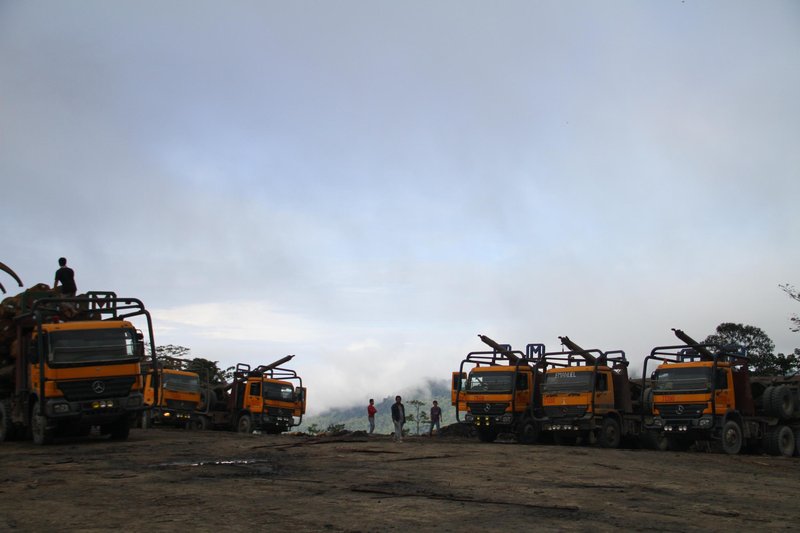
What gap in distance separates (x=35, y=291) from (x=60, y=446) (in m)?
4.24

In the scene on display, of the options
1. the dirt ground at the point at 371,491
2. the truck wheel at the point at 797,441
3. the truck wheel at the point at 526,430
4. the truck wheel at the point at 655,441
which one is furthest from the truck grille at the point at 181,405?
the truck wheel at the point at 797,441

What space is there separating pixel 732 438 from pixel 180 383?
73.8 ft

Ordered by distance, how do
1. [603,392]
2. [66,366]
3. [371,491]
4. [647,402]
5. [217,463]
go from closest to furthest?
[371,491] → [217,463] → [66,366] → [603,392] → [647,402]

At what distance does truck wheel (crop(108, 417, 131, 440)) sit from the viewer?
64.9ft

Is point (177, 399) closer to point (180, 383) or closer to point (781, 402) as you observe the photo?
point (180, 383)

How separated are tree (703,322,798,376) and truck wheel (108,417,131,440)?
27.5m

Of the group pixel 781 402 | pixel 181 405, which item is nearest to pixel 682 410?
pixel 781 402

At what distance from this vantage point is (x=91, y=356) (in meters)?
17.9

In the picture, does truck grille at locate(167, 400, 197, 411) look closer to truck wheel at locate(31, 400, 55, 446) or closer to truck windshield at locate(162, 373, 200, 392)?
truck windshield at locate(162, 373, 200, 392)

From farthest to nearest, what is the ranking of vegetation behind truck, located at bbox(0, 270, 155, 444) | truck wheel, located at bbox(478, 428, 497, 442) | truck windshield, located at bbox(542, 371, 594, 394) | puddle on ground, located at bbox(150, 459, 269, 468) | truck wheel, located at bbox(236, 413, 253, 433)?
truck wheel, located at bbox(236, 413, 253, 433)
truck wheel, located at bbox(478, 428, 497, 442)
truck windshield, located at bbox(542, 371, 594, 394)
vegetation behind truck, located at bbox(0, 270, 155, 444)
puddle on ground, located at bbox(150, 459, 269, 468)

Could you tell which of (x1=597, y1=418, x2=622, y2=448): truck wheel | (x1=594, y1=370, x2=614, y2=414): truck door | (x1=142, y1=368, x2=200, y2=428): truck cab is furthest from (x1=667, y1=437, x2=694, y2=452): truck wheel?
(x1=142, y1=368, x2=200, y2=428): truck cab

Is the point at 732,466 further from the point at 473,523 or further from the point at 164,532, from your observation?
the point at 164,532

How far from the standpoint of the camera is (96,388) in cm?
1791

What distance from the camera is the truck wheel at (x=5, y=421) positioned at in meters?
19.6
